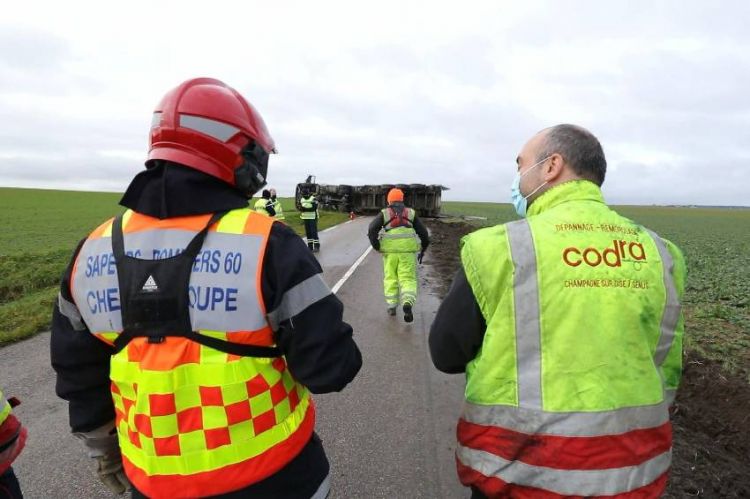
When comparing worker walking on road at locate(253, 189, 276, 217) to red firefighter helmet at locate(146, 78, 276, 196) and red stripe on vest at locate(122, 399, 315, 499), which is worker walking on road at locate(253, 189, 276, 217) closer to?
red firefighter helmet at locate(146, 78, 276, 196)

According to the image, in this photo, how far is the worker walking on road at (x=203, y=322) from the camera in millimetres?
1367

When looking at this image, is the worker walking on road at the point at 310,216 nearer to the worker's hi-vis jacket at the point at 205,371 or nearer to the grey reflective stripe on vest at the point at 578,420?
the worker's hi-vis jacket at the point at 205,371

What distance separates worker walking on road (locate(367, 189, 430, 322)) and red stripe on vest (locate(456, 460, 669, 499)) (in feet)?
16.7

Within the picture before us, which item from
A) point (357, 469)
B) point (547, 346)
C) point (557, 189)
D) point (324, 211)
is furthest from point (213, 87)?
point (324, 211)

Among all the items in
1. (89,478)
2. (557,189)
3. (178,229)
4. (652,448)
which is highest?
(557,189)

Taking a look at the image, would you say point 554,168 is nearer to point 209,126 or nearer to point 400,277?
point 209,126

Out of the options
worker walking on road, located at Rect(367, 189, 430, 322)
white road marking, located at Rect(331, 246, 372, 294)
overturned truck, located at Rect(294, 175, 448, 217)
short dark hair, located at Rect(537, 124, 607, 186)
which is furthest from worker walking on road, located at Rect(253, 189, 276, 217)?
overturned truck, located at Rect(294, 175, 448, 217)

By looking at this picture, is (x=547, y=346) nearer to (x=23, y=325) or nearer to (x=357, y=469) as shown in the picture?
(x=357, y=469)

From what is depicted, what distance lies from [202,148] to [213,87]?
266 mm

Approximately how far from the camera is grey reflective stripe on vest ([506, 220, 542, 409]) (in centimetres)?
144

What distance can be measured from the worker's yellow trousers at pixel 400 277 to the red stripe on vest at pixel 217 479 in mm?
5292

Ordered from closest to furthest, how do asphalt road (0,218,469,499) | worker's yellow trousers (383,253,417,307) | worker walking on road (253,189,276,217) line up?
asphalt road (0,218,469,499), worker's yellow trousers (383,253,417,307), worker walking on road (253,189,276,217)

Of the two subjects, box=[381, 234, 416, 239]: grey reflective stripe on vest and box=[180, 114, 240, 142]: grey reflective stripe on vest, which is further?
box=[381, 234, 416, 239]: grey reflective stripe on vest

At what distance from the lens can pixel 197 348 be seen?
135 centimetres
